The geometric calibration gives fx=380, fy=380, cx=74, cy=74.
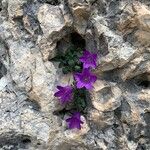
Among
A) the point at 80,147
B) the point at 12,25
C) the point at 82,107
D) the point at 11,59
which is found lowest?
the point at 80,147

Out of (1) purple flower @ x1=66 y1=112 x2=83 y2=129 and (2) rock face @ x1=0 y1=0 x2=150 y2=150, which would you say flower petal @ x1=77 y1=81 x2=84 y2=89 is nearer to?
(2) rock face @ x1=0 y1=0 x2=150 y2=150

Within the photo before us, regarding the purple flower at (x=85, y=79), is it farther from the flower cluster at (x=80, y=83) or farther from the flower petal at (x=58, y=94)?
the flower petal at (x=58, y=94)

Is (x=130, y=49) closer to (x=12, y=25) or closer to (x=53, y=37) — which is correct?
(x=53, y=37)

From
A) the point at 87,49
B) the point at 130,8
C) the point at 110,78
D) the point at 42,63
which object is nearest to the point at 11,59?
the point at 42,63

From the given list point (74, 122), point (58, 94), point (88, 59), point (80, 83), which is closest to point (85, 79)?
point (80, 83)

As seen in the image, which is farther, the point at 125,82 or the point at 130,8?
the point at 125,82

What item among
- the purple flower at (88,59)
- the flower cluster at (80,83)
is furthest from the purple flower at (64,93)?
the purple flower at (88,59)

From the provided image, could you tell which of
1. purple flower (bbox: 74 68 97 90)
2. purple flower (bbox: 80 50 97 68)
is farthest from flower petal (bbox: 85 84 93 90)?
purple flower (bbox: 80 50 97 68)

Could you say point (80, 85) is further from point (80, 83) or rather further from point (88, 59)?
point (88, 59)
